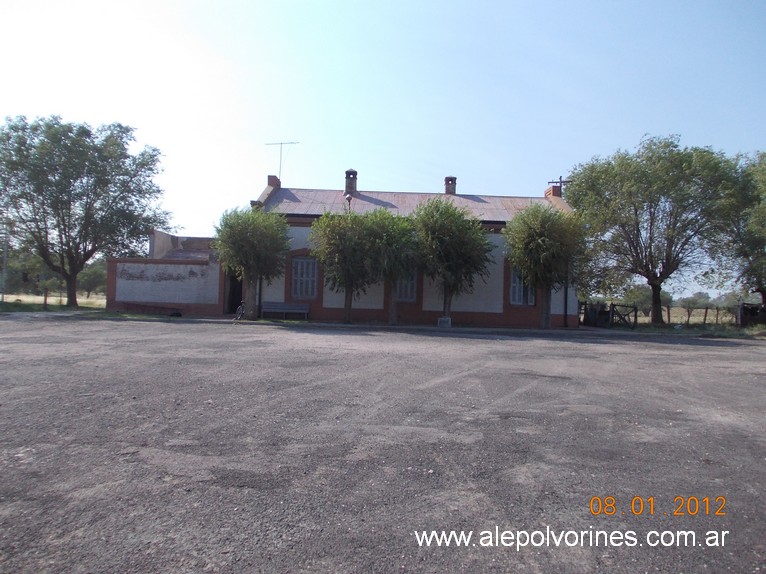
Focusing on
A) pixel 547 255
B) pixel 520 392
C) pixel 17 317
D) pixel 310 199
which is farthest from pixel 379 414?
pixel 310 199

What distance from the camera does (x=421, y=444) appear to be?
5.93m

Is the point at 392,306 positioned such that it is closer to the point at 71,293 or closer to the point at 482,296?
the point at 482,296

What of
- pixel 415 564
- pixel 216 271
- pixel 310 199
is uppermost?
pixel 310 199

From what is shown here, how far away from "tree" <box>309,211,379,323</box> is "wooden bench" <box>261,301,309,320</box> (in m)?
3.41

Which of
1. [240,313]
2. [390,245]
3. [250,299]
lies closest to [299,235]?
[250,299]

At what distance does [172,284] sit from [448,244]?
14877 mm

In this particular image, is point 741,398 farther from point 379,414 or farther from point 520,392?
point 379,414

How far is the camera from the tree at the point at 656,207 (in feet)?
104

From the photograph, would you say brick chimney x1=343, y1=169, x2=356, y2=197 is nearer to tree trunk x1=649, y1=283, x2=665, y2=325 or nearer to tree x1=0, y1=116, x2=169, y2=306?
tree x1=0, y1=116, x2=169, y2=306

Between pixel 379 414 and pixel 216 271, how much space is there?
2444 centimetres

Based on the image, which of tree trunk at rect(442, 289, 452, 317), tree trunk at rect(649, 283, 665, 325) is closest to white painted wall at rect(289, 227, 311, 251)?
tree trunk at rect(442, 289, 452, 317)

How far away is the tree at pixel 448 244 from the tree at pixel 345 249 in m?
2.53

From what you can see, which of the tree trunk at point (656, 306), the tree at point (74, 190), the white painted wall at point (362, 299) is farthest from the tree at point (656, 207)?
the tree at point (74, 190)

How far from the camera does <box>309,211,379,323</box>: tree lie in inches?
1008
